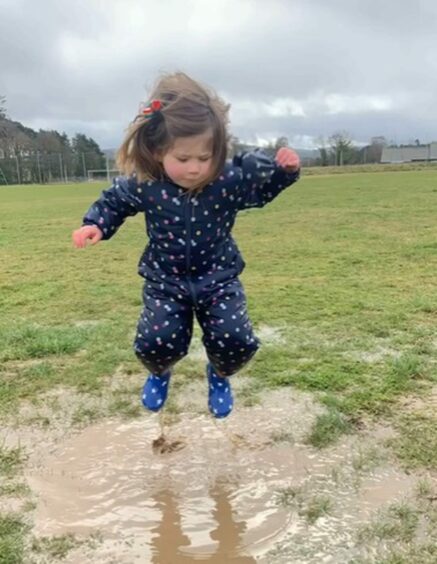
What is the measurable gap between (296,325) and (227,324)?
2.21 metres

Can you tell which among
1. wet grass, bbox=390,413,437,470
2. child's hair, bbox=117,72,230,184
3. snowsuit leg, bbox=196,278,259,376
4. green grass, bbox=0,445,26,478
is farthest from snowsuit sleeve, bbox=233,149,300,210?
green grass, bbox=0,445,26,478

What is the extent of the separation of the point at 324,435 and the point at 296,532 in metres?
0.78

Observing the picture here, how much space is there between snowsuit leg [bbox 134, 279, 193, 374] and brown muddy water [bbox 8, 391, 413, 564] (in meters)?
0.44

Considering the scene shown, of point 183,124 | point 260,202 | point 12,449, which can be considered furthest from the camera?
point 12,449

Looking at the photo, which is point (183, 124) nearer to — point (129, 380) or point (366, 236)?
point (129, 380)

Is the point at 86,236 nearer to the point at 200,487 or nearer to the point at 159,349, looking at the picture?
the point at 159,349

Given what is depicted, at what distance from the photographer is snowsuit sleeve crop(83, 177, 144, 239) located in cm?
292

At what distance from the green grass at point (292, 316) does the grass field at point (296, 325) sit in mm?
12

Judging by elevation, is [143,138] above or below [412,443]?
above

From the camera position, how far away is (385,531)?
2.36 meters

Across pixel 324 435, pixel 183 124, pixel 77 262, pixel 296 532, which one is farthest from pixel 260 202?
pixel 77 262

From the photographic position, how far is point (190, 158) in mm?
2682

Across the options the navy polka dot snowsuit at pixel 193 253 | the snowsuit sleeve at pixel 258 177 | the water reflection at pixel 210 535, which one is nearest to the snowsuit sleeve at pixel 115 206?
the navy polka dot snowsuit at pixel 193 253

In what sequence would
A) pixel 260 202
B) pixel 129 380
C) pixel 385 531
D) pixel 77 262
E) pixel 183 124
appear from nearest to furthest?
pixel 385 531
pixel 183 124
pixel 260 202
pixel 129 380
pixel 77 262
